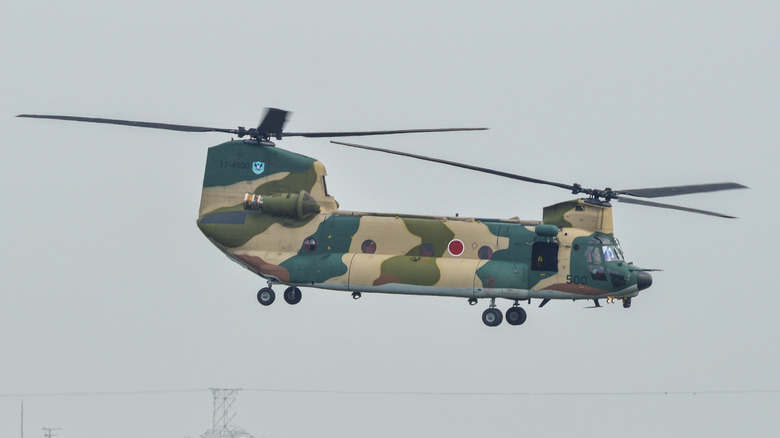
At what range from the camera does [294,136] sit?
55.5 meters

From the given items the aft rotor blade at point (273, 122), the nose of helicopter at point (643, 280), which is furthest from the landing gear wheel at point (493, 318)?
the aft rotor blade at point (273, 122)

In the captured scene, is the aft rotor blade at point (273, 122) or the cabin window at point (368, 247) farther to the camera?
the aft rotor blade at point (273, 122)

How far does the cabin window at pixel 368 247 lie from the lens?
53.7 meters

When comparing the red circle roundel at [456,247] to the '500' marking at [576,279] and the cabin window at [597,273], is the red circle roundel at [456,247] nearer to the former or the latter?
the '500' marking at [576,279]

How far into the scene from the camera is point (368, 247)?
53719mm

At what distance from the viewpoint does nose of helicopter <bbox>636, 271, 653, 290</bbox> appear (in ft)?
169

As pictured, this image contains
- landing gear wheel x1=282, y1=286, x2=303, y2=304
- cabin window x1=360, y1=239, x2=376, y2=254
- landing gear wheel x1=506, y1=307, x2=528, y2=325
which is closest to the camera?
landing gear wheel x1=506, y1=307, x2=528, y2=325

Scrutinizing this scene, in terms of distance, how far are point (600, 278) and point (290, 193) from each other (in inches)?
504

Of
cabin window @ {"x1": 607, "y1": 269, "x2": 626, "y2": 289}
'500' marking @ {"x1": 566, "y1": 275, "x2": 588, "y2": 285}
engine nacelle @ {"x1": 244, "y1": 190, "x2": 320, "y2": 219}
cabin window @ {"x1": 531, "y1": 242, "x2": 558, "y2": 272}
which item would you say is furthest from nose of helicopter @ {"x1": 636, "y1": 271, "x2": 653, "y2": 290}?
engine nacelle @ {"x1": 244, "y1": 190, "x2": 320, "y2": 219}

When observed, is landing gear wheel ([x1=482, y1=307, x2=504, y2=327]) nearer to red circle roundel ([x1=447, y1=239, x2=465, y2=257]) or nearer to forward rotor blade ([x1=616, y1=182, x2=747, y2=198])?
red circle roundel ([x1=447, y1=239, x2=465, y2=257])

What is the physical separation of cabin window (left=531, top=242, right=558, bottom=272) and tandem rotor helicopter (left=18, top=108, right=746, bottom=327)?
0.12ft

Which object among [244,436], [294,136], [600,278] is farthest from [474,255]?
[244,436]

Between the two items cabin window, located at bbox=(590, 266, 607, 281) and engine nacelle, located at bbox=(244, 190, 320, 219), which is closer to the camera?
cabin window, located at bbox=(590, 266, 607, 281)

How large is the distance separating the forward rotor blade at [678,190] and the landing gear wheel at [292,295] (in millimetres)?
13438
